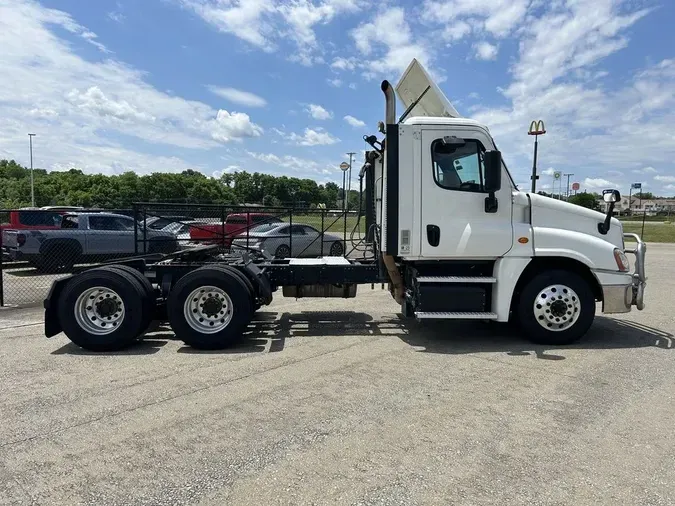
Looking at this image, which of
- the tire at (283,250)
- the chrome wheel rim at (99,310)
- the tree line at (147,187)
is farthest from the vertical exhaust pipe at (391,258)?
the tree line at (147,187)

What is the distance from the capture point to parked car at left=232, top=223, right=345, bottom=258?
10.5 metres

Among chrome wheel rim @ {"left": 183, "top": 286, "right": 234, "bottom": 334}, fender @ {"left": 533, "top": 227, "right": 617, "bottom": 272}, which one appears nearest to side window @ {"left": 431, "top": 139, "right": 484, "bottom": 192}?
fender @ {"left": 533, "top": 227, "right": 617, "bottom": 272}

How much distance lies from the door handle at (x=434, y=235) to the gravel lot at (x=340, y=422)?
1375 millimetres

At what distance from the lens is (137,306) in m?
6.04

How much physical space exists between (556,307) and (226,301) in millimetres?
4288

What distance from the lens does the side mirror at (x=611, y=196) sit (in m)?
6.27

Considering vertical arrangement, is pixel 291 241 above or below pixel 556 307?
above

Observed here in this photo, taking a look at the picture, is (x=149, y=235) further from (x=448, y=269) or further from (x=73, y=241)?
(x=448, y=269)

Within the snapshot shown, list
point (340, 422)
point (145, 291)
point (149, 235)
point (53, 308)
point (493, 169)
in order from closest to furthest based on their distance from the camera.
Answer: point (340, 422)
point (493, 169)
point (53, 308)
point (145, 291)
point (149, 235)

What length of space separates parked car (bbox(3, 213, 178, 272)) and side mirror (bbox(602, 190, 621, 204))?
1113 centimetres

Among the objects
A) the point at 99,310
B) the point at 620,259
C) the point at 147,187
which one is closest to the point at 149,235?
the point at 99,310

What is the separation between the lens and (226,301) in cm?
615

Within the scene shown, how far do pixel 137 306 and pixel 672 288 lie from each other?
12.0 m

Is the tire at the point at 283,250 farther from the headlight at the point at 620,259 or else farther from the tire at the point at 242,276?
the headlight at the point at 620,259
